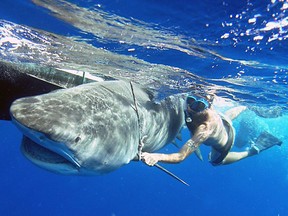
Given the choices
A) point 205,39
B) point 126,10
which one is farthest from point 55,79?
point 205,39

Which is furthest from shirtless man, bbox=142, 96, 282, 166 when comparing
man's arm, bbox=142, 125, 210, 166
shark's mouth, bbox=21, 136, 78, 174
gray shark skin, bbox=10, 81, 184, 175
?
shark's mouth, bbox=21, 136, 78, 174

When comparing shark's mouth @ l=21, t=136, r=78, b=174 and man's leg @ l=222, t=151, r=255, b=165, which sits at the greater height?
shark's mouth @ l=21, t=136, r=78, b=174

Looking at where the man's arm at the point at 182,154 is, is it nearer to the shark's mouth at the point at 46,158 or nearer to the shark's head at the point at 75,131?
the shark's head at the point at 75,131

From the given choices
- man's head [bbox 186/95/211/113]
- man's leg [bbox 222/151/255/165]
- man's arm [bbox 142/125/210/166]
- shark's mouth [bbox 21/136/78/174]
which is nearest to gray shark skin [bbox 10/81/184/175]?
shark's mouth [bbox 21/136/78/174]

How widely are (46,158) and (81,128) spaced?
0.60 m

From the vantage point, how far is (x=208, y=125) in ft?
24.5

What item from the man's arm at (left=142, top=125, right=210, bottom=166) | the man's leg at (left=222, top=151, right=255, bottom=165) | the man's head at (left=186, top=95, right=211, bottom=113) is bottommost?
the man's leg at (left=222, top=151, right=255, bottom=165)

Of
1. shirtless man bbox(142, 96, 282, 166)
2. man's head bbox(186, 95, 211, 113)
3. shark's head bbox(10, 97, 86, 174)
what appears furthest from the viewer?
man's head bbox(186, 95, 211, 113)

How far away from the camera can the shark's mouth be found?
11.9ft

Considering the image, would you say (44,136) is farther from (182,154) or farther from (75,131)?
(182,154)

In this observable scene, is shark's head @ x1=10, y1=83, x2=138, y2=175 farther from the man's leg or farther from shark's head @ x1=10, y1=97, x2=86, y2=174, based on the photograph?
the man's leg

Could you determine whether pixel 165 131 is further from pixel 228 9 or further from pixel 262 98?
pixel 262 98

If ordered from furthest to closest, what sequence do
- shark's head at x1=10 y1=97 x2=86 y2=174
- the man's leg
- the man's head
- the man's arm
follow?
1. the man's leg
2. the man's head
3. the man's arm
4. shark's head at x1=10 y1=97 x2=86 y2=174

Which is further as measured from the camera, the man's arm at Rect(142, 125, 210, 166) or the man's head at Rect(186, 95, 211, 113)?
the man's head at Rect(186, 95, 211, 113)
